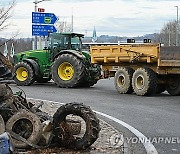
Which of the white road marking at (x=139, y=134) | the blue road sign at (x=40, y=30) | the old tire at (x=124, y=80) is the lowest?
the white road marking at (x=139, y=134)

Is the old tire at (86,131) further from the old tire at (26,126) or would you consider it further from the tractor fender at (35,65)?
the tractor fender at (35,65)

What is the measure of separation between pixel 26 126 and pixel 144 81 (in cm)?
916

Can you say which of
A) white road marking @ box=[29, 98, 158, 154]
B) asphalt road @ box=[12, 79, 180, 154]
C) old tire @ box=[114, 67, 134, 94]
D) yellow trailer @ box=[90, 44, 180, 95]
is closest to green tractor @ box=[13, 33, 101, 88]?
asphalt road @ box=[12, 79, 180, 154]

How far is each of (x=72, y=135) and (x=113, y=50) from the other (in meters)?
10.1

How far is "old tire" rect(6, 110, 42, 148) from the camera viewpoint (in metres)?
8.16

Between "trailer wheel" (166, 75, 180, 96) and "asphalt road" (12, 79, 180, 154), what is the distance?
0.31 meters

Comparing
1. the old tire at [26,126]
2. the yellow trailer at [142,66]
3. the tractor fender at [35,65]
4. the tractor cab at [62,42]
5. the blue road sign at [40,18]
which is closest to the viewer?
the old tire at [26,126]

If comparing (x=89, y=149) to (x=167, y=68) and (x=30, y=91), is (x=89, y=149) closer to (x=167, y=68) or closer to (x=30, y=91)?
(x=167, y=68)

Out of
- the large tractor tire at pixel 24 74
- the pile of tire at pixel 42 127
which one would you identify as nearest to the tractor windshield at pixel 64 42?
the large tractor tire at pixel 24 74

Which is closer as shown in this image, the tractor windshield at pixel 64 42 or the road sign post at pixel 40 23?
the tractor windshield at pixel 64 42

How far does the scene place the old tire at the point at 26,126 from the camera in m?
8.16

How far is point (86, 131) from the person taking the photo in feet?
27.1

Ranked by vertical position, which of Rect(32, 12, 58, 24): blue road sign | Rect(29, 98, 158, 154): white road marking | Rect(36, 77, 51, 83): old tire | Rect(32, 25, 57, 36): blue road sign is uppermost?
Rect(32, 12, 58, 24): blue road sign

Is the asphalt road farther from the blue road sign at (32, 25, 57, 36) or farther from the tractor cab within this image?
the blue road sign at (32, 25, 57, 36)
